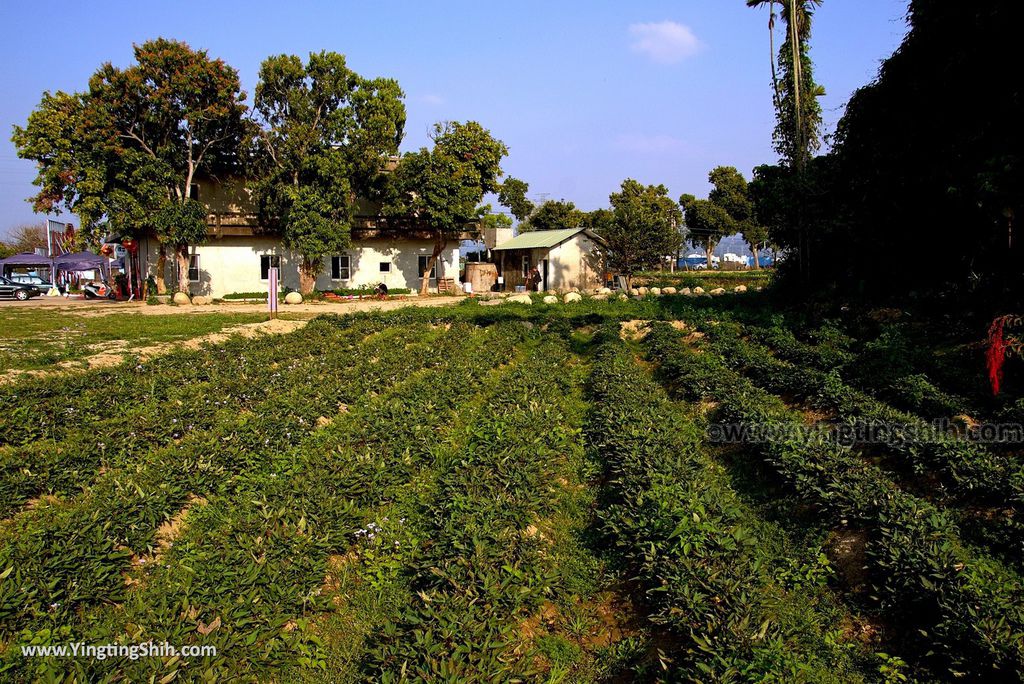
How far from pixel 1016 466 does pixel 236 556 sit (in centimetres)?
765

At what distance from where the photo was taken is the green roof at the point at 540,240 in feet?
134

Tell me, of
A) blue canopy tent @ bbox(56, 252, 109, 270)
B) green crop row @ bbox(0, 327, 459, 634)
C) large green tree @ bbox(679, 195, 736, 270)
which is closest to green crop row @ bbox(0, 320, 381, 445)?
green crop row @ bbox(0, 327, 459, 634)

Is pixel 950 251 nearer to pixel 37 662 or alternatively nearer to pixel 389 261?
pixel 37 662

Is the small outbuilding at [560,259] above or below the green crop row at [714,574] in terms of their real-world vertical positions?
above

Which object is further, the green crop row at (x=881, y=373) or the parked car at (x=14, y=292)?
the parked car at (x=14, y=292)

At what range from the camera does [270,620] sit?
14.2ft

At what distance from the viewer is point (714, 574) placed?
178 inches

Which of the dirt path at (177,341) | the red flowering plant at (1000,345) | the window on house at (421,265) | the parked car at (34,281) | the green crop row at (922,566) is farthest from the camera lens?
the parked car at (34,281)

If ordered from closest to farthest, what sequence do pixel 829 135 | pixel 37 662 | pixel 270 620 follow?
1. pixel 37 662
2. pixel 270 620
3. pixel 829 135

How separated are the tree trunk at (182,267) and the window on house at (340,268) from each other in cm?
710

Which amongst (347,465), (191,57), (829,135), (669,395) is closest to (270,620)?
(347,465)

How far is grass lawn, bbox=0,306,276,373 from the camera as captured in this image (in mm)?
13698

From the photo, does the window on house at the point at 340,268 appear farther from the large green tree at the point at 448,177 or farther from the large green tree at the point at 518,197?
the large green tree at the point at 518,197

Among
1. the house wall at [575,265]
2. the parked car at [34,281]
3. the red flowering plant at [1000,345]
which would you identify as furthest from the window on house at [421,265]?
the red flowering plant at [1000,345]
